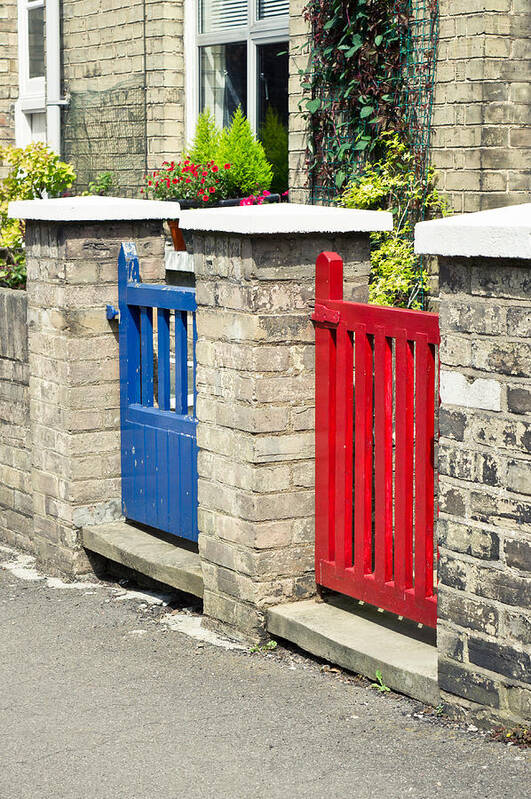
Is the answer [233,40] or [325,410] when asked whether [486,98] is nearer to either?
[325,410]

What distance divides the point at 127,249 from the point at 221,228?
4.65ft

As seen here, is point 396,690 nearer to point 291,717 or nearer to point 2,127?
point 291,717

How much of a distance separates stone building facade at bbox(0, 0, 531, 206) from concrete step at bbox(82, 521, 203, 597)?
2.77 m

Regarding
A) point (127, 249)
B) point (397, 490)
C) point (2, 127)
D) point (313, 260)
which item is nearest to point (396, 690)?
point (397, 490)

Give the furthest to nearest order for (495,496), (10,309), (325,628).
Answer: (10,309)
(325,628)
(495,496)

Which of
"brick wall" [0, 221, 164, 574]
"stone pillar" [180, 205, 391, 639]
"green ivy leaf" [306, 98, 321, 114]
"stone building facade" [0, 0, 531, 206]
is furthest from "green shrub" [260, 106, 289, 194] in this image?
"stone pillar" [180, 205, 391, 639]

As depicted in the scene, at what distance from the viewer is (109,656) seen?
5.53m

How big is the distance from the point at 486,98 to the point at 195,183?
278cm

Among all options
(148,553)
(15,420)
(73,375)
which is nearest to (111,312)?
(73,375)

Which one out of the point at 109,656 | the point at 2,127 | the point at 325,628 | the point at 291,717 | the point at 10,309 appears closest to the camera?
the point at 291,717

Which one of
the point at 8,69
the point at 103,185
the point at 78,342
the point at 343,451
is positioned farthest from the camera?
the point at 8,69

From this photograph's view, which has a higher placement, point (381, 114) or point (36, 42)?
point (36, 42)

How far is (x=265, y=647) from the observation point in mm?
5461

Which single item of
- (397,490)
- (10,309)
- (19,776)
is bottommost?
(19,776)
